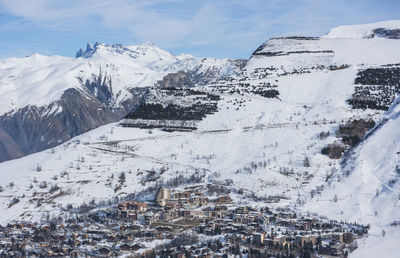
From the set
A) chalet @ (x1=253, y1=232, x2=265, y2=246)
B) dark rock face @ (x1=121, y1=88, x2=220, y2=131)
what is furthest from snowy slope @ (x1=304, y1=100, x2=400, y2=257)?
dark rock face @ (x1=121, y1=88, x2=220, y2=131)

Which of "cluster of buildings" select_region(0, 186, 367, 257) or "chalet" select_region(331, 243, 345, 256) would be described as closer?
"chalet" select_region(331, 243, 345, 256)

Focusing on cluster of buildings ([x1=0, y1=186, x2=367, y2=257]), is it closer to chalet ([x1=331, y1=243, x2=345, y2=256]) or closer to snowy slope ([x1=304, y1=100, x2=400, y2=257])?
chalet ([x1=331, y1=243, x2=345, y2=256])

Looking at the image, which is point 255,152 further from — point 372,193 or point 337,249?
point 337,249

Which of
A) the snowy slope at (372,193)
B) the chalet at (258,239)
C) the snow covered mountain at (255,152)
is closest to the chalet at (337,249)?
the snowy slope at (372,193)

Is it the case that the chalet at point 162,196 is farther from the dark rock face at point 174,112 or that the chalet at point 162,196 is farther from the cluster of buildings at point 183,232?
the dark rock face at point 174,112

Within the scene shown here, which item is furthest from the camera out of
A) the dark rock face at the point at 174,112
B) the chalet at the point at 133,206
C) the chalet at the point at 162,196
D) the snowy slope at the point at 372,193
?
the dark rock face at the point at 174,112
